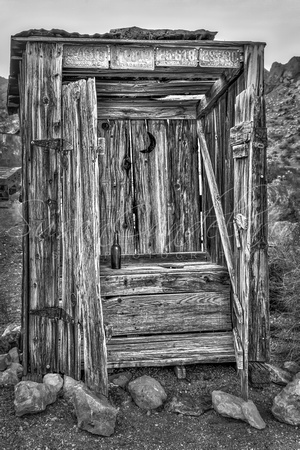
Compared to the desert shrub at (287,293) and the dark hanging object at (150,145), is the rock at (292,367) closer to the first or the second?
the desert shrub at (287,293)

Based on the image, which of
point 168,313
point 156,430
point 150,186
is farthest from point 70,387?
point 150,186

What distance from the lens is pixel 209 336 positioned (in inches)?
203

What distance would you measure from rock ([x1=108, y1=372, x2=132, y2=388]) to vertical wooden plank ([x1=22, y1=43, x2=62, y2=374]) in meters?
0.64

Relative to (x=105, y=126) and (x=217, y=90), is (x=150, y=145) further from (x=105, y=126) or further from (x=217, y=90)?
(x=217, y=90)

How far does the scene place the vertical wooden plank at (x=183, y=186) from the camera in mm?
6312

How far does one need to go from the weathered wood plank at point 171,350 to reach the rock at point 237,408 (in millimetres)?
766

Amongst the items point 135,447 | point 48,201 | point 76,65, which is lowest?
point 135,447

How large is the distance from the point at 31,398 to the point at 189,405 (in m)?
1.46

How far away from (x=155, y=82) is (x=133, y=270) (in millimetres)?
2168

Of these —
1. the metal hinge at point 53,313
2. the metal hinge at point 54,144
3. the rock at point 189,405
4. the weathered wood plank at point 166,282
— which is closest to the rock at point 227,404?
the rock at point 189,405

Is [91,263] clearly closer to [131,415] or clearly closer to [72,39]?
[131,415]

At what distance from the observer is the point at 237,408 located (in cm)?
404

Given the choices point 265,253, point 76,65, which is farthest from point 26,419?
point 76,65

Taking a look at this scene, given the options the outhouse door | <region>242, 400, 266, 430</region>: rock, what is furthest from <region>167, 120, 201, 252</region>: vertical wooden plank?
<region>242, 400, 266, 430</region>: rock
